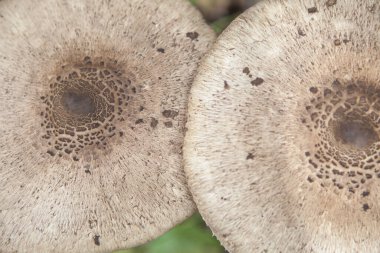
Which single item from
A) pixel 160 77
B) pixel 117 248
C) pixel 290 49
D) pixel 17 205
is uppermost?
pixel 290 49

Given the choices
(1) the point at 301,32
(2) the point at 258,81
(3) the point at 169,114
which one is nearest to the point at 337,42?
(1) the point at 301,32

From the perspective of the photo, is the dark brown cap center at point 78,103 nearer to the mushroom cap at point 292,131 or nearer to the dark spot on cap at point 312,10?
the mushroom cap at point 292,131

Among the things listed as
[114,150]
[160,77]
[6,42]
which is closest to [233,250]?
[114,150]

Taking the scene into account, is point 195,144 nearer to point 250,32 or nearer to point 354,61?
point 250,32

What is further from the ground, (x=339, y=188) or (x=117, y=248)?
(x=339, y=188)

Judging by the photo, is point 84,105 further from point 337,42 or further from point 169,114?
point 337,42

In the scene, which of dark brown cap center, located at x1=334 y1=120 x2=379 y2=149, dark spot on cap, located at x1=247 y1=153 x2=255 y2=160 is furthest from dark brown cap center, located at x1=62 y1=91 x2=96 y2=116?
dark brown cap center, located at x1=334 y1=120 x2=379 y2=149

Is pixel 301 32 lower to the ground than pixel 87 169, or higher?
higher
